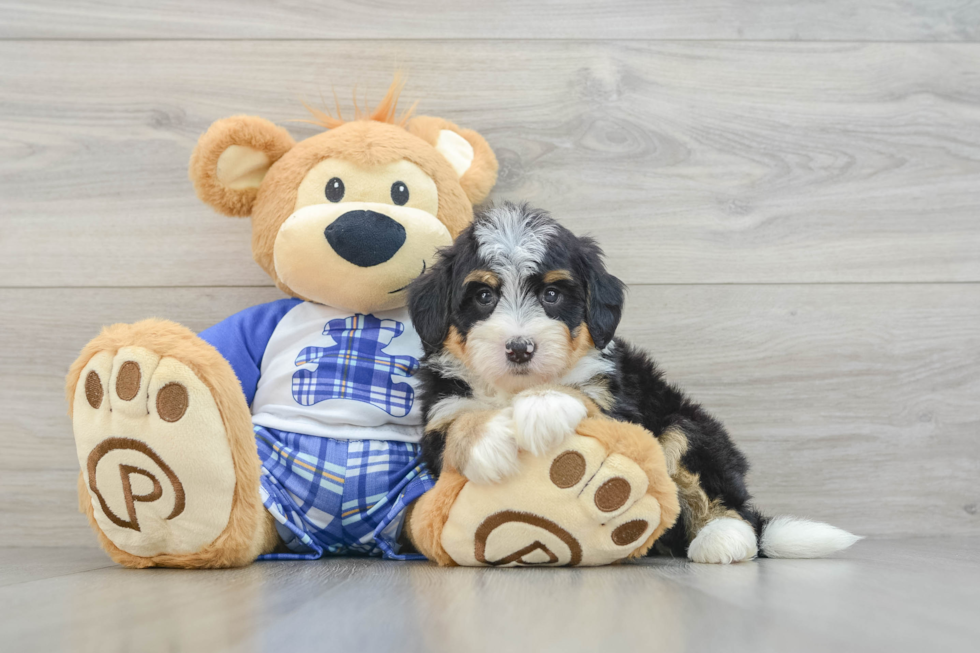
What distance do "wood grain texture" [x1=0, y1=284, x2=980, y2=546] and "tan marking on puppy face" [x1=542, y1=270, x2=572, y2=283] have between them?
70cm

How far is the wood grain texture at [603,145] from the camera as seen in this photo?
210cm

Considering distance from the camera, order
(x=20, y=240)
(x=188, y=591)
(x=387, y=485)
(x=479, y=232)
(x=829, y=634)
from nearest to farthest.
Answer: (x=829, y=634)
(x=188, y=591)
(x=479, y=232)
(x=387, y=485)
(x=20, y=240)

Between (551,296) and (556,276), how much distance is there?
0.04 m

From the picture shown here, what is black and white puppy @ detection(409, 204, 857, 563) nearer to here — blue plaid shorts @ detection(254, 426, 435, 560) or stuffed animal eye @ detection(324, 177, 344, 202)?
blue plaid shorts @ detection(254, 426, 435, 560)

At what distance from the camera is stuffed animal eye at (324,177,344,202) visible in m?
1.73

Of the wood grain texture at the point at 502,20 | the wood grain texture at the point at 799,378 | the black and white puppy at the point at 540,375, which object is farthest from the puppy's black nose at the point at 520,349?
the wood grain texture at the point at 502,20

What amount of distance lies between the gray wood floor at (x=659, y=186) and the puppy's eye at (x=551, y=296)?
0.71m

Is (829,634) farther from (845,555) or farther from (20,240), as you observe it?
(20,240)

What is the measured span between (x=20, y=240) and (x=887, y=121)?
2524 millimetres

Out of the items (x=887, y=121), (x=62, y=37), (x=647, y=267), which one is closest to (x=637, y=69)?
(x=647, y=267)

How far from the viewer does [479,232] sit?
1.48m

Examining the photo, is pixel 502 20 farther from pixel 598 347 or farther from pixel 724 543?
pixel 724 543

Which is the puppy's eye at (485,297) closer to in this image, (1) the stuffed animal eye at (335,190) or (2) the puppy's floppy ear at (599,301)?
(2) the puppy's floppy ear at (599,301)

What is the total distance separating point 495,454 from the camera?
1.31m
